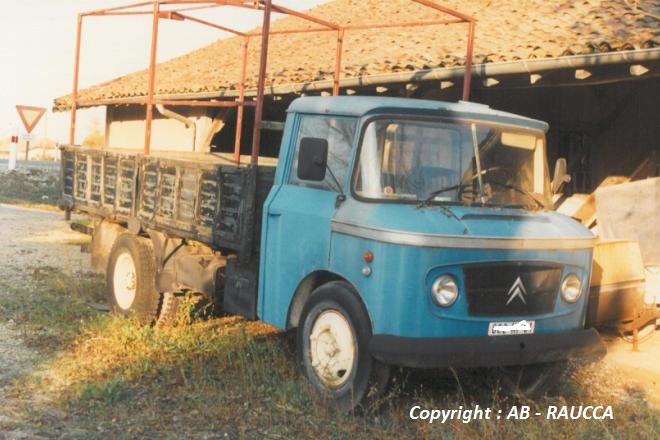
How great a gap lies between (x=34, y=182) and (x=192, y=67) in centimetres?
1555

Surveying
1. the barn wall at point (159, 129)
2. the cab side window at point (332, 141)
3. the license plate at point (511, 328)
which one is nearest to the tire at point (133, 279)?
the cab side window at point (332, 141)

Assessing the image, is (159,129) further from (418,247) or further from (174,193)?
(418,247)

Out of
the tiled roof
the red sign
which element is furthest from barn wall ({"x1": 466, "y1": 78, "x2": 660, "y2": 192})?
the red sign

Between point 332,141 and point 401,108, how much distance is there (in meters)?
0.60

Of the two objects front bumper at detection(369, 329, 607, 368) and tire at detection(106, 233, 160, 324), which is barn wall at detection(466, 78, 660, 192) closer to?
front bumper at detection(369, 329, 607, 368)

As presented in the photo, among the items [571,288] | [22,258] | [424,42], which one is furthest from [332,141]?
[22,258]

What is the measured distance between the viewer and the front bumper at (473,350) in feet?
15.0

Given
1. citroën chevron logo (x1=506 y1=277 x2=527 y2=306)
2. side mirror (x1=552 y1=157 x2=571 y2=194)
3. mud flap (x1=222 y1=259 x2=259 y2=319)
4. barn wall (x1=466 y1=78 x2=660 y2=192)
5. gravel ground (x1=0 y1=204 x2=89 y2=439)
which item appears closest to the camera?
citroën chevron logo (x1=506 y1=277 x2=527 y2=306)

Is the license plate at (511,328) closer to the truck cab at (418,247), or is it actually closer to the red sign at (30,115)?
the truck cab at (418,247)

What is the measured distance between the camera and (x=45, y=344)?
674cm

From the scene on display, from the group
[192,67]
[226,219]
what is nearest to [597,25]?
[226,219]

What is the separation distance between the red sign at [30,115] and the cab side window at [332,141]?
54.3 feet

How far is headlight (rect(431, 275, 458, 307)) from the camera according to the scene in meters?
4.66

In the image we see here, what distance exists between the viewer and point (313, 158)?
5168mm
